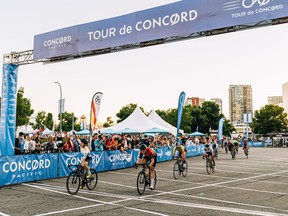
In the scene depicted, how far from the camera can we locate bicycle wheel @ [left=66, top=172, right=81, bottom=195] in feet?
34.7

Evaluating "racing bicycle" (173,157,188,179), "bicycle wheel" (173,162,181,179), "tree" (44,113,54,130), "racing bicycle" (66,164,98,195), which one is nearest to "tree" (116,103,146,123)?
"tree" (44,113,54,130)

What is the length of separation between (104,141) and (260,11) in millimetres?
11766

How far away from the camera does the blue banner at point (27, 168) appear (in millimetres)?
12398

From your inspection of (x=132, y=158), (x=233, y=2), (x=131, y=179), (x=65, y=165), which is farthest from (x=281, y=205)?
(x=132, y=158)

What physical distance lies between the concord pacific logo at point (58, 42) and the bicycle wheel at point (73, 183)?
827cm

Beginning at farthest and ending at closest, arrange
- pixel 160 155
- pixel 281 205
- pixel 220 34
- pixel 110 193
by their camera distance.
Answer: pixel 160 155, pixel 220 34, pixel 110 193, pixel 281 205

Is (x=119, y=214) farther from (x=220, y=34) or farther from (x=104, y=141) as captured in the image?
(x=104, y=141)

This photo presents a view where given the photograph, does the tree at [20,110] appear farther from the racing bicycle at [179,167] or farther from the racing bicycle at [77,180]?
the racing bicycle at [77,180]

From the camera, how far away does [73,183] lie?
10734 millimetres

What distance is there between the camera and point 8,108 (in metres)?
15.9

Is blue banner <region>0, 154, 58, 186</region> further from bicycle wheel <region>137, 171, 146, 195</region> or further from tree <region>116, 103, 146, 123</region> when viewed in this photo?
tree <region>116, 103, 146, 123</region>

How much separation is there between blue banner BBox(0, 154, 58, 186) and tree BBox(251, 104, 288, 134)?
265 ft

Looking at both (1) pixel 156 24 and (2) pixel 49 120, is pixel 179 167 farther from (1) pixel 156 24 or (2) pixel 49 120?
(2) pixel 49 120

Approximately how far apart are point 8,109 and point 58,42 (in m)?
4.26
